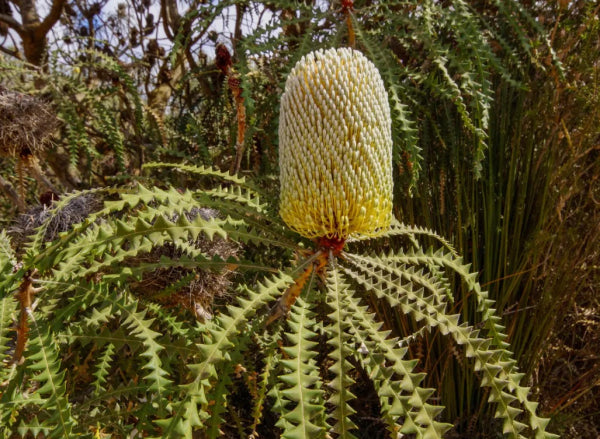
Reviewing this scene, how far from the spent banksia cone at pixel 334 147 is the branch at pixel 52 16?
1989 mm


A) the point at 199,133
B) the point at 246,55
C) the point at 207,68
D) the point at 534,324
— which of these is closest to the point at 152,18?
the point at 207,68

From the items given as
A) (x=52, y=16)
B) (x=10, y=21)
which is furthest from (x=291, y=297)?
(x=10, y=21)

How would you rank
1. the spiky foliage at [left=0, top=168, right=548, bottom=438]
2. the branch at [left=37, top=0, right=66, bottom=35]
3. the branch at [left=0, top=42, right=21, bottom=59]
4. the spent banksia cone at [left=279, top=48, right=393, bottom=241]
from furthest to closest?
the branch at [left=0, top=42, right=21, bottom=59]
the branch at [left=37, top=0, right=66, bottom=35]
the spent banksia cone at [left=279, top=48, right=393, bottom=241]
the spiky foliage at [left=0, top=168, right=548, bottom=438]

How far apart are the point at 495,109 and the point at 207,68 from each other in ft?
4.65

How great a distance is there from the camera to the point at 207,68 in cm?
230

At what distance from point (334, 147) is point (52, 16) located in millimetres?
2177

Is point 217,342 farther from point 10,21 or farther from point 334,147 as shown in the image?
point 10,21

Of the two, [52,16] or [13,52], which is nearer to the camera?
[52,16]

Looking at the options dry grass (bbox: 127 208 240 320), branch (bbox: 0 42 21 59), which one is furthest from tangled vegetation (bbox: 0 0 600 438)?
branch (bbox: 0 42 21 59)

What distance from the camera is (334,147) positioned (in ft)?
2.61

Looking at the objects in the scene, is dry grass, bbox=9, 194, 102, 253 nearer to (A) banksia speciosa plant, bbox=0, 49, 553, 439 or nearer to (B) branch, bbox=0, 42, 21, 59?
(A) banksia speciosa plant, bbox=0, 49, 553, 439

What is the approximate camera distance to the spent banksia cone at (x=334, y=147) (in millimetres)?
797

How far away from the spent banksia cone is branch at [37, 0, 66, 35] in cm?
199

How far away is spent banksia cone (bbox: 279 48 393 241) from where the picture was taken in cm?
80
